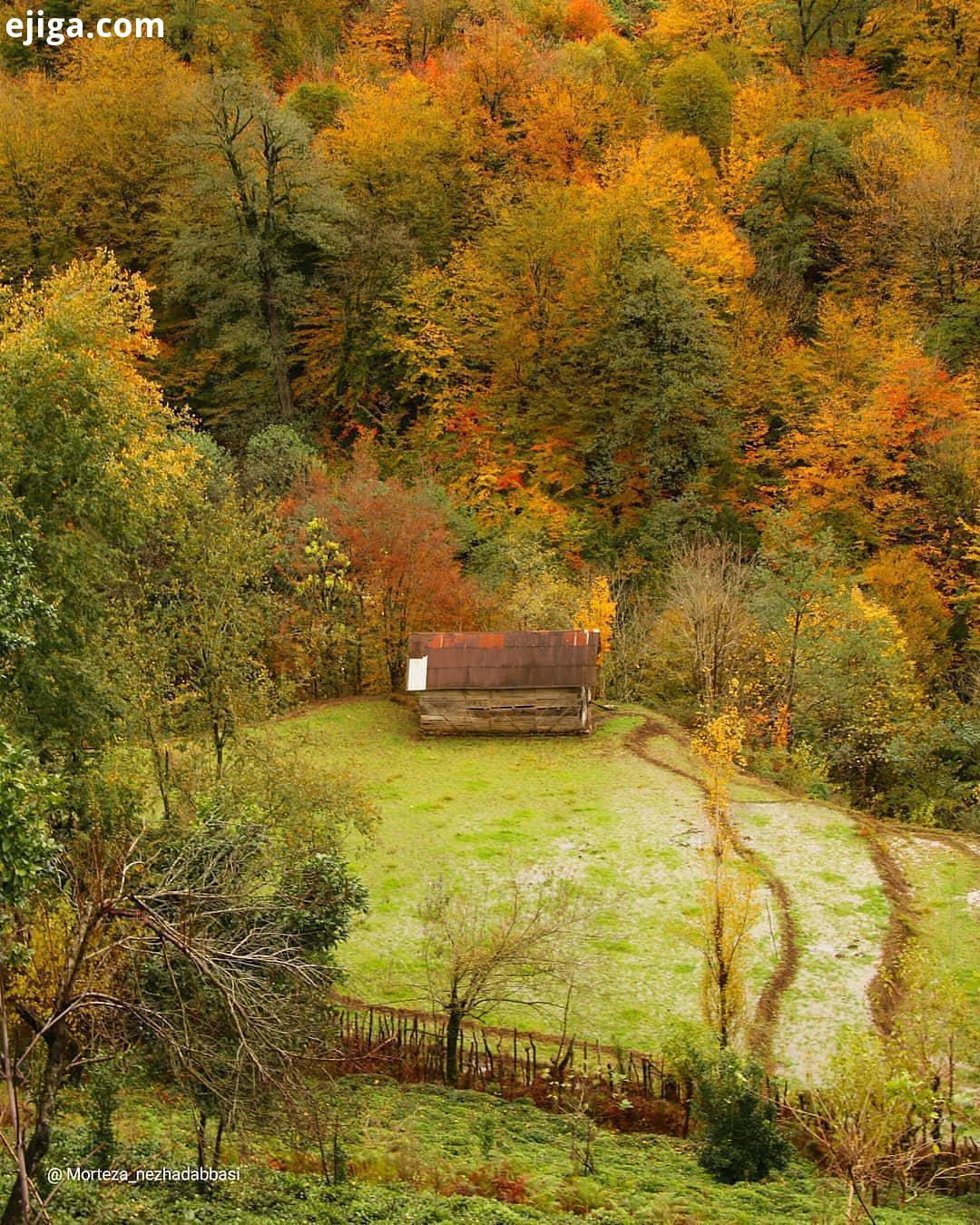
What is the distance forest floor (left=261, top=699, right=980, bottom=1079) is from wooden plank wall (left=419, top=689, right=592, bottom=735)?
0.49m

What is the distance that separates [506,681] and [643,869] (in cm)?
811

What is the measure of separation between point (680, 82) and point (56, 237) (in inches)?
1305

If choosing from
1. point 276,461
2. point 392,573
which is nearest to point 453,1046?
point 392,573

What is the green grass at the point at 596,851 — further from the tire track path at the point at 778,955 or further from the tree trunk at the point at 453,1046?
the tree trunk at the point at 453,1046

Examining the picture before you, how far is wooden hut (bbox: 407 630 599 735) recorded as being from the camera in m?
28.6

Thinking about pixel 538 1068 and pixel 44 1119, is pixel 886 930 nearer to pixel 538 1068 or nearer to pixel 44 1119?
pixel 538 1068

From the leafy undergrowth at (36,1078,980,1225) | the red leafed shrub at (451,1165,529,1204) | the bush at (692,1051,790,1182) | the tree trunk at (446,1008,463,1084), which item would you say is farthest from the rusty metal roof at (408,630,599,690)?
the red leafed shrub at (451,1165,529,1204)

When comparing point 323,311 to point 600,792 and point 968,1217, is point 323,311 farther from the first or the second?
point 968,1217

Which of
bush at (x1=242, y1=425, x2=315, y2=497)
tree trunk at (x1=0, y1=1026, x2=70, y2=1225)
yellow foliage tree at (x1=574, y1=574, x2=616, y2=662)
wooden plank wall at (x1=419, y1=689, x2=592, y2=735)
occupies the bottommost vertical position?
wooden plank wall at (x1=419, y1=689, x2=592, y2=735)

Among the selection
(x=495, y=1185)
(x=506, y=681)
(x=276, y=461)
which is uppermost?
(x=276, y=461)

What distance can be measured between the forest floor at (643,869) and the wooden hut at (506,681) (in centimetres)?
62

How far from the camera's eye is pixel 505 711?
A: 29016mm

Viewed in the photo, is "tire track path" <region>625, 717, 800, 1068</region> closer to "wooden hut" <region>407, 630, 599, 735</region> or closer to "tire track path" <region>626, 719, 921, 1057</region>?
"tire track path" <region>626, 719, 921, 1057</region>

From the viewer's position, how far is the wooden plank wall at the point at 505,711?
2877 cm
